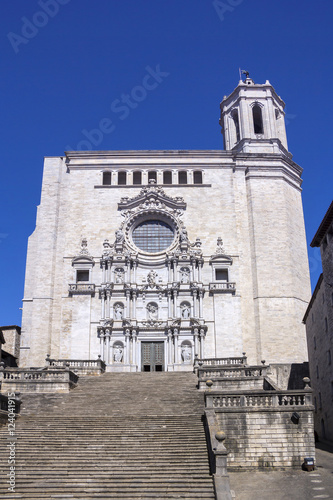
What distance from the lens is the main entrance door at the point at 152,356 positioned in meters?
35.7

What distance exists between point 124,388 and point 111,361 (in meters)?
9.02

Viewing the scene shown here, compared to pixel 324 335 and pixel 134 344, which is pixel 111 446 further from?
pixel 134 344

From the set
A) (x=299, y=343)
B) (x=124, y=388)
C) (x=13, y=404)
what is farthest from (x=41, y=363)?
(x=299, y=343)

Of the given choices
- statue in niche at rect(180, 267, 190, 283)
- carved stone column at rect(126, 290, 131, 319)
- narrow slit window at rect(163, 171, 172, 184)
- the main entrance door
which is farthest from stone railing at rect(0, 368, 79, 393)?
narrow slit window at rect(163, 171, 172, 184)

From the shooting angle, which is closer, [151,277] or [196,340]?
[196,340]

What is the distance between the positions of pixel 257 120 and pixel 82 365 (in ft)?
83.0

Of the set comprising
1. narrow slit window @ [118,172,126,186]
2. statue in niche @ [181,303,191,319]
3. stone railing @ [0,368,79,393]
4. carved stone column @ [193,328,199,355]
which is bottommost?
stone railing @ [0,368,79,393]

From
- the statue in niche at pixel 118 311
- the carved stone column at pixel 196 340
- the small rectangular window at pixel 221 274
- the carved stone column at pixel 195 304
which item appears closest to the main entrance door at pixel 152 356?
the carved stone column at pixel 196 340

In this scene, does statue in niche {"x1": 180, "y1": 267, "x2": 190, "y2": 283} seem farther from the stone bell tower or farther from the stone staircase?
the stone staircase

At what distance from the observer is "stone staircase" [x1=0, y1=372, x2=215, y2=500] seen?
1588cm

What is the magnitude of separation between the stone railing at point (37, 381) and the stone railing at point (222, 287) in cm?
1319

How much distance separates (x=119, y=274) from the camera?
37.7 m

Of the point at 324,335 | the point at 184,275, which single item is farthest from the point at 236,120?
the point at 324,335

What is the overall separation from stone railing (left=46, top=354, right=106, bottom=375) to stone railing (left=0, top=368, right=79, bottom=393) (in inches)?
141
